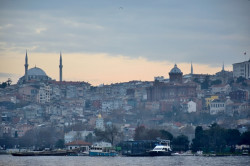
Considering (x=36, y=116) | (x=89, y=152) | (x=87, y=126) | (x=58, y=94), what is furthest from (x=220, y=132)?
(x=58, y=94)

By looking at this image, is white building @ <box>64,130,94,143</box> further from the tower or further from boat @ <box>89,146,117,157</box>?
the tower

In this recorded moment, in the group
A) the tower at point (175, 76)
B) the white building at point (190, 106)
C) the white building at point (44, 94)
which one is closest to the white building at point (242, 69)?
the tower at point (175, 76)

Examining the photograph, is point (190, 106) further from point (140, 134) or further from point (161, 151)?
point (161, 151)

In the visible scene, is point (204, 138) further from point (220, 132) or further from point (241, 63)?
point (241, 63)

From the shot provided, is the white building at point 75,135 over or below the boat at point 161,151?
over

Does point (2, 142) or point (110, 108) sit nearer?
point (2, 142)

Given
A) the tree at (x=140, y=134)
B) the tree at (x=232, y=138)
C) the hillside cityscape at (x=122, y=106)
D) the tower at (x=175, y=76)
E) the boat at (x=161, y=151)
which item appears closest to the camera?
the boat at (x=161, y=151)

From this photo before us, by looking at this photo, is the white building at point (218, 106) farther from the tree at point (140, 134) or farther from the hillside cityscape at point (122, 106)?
the tree at point (140, 134)
